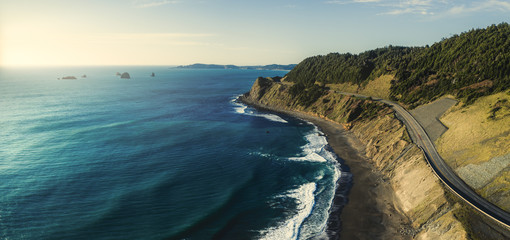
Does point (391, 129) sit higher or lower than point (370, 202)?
higher

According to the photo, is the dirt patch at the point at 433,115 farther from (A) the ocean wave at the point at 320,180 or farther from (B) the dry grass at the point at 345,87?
(B) the dry grass at the point at 345,87

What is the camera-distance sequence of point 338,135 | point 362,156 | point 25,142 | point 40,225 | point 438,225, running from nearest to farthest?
point 438,225 → point 40,225 → point 362,156 → point 25,142 → point 338,135

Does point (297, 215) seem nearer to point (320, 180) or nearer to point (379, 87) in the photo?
point (320, 180)

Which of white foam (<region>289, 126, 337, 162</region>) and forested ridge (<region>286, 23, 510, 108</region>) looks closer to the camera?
white foam (<region>289, 126, 337, 162</region>)

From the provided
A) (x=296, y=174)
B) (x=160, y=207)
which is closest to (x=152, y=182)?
(x=160, y=207)

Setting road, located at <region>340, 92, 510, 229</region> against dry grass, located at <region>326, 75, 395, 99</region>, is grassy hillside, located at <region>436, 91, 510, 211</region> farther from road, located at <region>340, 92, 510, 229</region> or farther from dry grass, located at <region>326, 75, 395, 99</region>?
dry grass, located at <region>326, 75, 395, 99</region>

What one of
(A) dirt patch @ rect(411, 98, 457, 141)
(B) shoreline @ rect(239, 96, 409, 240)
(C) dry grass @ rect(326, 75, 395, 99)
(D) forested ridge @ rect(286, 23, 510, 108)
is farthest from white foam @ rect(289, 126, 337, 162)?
(C) dry grass @ rect(326, 75, 395, 99)

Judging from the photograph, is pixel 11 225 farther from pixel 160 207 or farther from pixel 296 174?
pixel 296 174
